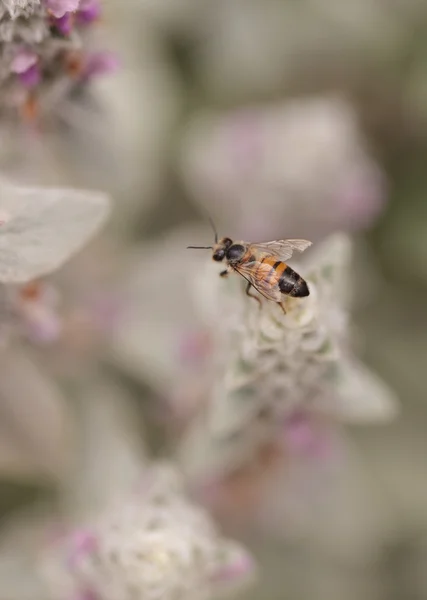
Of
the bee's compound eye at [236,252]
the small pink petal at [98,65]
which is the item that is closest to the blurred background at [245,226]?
the small pink petal at [98,65]

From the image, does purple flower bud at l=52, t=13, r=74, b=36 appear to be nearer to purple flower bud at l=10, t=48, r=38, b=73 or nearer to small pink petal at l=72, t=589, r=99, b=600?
purple flower bud at l=10, t=48, r=38, b=73

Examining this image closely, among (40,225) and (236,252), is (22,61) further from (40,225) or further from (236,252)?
(236,252)


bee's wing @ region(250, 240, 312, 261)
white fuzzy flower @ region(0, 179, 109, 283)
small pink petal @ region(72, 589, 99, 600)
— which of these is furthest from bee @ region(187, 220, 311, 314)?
small pink petal @ region(72, 589, 99, 600)

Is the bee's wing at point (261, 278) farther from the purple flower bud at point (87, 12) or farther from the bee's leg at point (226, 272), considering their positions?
the purple flower bud at point (87, 12)

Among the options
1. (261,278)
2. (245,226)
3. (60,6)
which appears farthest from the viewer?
(245,226)

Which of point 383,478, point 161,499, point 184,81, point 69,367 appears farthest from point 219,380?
point 184,81

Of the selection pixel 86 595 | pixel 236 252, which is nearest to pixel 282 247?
pixel 236 252
